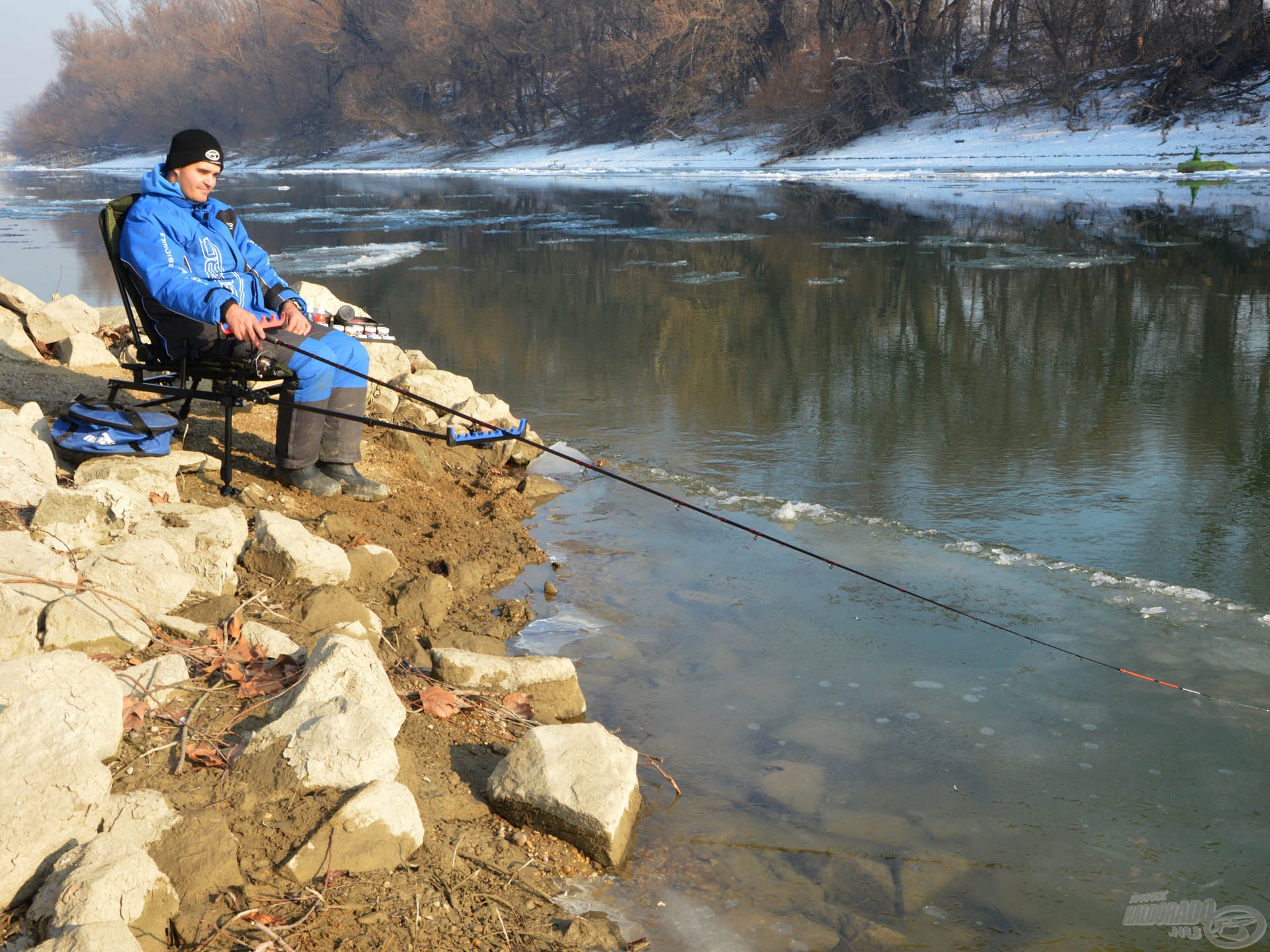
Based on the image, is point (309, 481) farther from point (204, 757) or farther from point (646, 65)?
point (646, 65)

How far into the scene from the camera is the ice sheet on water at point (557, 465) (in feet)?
19.2

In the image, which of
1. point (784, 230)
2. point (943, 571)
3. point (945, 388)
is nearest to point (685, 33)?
point (784, 230)

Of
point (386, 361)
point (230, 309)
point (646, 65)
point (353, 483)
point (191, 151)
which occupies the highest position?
point (646, 65)

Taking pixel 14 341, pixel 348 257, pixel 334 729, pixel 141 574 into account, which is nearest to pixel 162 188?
pixel 141 574

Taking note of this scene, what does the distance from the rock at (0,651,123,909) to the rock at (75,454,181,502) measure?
57.9 inches

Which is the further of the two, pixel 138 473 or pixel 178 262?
pixel 178 262

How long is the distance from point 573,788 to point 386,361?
13.3 ft

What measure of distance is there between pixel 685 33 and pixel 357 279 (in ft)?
111

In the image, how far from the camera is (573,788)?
2.74m

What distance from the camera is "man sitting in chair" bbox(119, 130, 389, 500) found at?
438cm

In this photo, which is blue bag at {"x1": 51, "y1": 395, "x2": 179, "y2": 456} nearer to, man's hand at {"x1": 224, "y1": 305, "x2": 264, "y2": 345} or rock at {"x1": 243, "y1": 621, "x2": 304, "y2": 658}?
man's hand at {"x1": 224, "y1": 305, "x2": 264, "y2": 345}

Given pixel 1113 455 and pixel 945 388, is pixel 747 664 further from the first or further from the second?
pixel 945 388

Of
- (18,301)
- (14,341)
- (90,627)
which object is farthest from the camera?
(18,301)

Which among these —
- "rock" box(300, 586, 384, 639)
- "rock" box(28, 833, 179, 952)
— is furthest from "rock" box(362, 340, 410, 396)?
"rock" box(28, 833, 179, 952)
